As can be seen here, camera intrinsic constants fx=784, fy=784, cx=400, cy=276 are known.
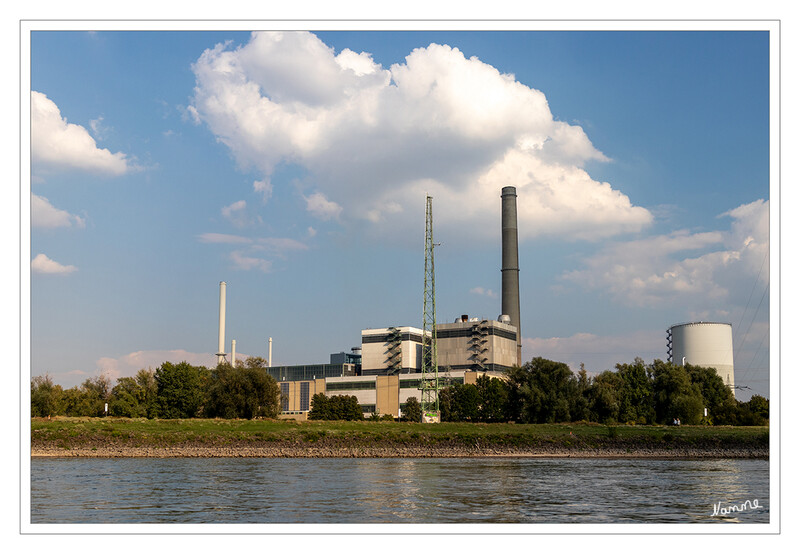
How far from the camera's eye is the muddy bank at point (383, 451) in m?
74.1

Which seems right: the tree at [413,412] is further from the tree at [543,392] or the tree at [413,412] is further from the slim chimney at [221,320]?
the slim chimney at [221,320]

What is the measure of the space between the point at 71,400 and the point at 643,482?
9692 cm

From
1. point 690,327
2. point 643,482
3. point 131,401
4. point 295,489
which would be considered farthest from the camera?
point 690,327

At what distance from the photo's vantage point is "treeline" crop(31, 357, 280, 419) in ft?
345

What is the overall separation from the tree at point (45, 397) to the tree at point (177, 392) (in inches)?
552

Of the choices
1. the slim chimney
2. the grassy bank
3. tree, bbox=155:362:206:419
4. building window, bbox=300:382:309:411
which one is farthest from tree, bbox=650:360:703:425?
the slim chimney

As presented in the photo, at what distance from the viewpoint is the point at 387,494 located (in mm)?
36469

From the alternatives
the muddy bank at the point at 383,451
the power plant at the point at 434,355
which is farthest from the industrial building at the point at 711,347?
the muddy bank at the point at 383,451

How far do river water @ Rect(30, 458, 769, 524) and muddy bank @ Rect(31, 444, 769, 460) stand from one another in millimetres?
17292

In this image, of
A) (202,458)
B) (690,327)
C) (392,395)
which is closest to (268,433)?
(202,458)

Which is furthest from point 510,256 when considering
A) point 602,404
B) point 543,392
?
point 543,392

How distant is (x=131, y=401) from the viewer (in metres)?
116

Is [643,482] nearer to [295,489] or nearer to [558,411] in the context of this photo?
[295,489]

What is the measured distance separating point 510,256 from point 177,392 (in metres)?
81.0
